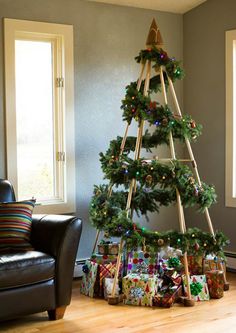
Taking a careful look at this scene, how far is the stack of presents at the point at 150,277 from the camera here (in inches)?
172

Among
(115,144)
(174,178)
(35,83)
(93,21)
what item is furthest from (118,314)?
(93,21)

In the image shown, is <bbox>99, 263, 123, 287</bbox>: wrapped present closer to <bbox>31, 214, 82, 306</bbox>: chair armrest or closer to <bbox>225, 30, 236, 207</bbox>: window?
<bbox>31, 214, 82, 306</bbox>: chair armrest

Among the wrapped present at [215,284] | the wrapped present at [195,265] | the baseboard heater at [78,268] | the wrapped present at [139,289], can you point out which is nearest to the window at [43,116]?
the baseboard heater at [78,268]

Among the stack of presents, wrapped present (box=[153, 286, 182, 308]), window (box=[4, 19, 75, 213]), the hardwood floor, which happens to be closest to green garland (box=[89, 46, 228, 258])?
the stack of presents

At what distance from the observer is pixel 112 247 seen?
479 centimetres

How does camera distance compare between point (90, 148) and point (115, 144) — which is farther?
point (90, 148)

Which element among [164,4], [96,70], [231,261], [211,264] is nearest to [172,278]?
[211,264]

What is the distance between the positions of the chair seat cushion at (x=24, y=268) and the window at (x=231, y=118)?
2197mm

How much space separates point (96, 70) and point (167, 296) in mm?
2159

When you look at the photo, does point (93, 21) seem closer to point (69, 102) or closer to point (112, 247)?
point (69, 102)

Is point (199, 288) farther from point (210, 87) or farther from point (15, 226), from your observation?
point (210, 87)

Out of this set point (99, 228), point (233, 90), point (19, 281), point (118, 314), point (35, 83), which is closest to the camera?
point (19, 281)

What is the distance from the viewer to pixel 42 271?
3.83 meters

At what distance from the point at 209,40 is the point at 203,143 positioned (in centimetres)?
100
